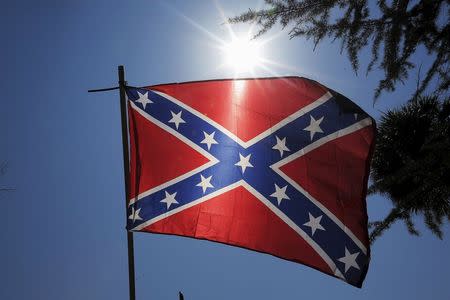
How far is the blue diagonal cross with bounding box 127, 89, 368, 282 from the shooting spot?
430 centimetres

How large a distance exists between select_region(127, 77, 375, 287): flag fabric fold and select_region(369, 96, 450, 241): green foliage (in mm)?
542

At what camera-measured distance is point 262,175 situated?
4723 millimetres

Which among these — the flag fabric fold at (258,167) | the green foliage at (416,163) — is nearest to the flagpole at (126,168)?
the flag fabric fold at (258,167)

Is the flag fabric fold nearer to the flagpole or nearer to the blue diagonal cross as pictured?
the blue diagonal cross

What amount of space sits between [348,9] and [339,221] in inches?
94.7

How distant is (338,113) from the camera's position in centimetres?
495

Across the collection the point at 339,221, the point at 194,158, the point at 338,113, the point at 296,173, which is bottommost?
the point at 339,221

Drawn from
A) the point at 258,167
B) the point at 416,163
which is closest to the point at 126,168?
the point at 258,167

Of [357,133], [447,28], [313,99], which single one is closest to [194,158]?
[313,99]

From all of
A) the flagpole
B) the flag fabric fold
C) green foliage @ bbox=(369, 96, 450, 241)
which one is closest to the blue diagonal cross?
the flag fabric fold

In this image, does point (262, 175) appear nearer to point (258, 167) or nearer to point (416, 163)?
point (258, 167)

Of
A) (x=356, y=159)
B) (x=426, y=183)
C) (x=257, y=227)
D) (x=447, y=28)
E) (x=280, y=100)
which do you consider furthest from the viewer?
(x=280, y=100)

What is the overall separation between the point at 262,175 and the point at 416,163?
179cm

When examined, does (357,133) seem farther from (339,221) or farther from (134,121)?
(134,121)
